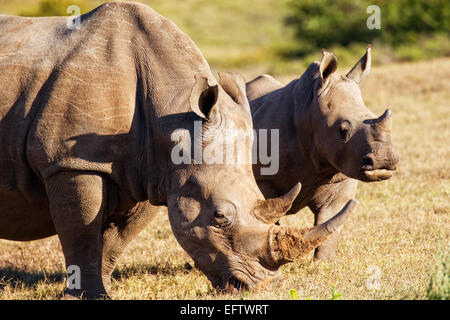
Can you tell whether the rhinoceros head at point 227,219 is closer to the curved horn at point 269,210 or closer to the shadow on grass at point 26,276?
the curved horn at point 269,210

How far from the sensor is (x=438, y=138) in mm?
13406

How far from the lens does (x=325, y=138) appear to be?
265 inches

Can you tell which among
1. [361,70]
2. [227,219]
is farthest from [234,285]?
[361,70]

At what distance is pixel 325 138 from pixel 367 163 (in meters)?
0.58

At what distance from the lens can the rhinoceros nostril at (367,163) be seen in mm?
6230

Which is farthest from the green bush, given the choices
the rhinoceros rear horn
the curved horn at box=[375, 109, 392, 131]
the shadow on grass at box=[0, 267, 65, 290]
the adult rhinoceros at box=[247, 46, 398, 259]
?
the shadow on grass at box=[0, 267, 65, 290]

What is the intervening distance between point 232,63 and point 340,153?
28130 mm

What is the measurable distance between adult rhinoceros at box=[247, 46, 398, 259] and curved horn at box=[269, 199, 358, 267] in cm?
142

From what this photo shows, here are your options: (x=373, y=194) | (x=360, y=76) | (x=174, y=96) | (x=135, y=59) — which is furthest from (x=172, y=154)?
(x=373, y=194)

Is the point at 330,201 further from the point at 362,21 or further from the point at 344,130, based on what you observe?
the point at 362,21

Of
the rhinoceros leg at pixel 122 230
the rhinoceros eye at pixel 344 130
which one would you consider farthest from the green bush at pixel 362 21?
the rhinoceros leg at pixel 122 230

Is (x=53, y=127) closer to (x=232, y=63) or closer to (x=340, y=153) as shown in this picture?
(x=340, y=153)

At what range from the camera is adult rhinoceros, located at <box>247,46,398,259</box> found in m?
6.30

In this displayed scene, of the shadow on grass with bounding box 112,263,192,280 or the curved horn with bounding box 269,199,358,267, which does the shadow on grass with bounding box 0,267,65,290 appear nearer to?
the shadow on grass with bounding box 112,263,192,280
